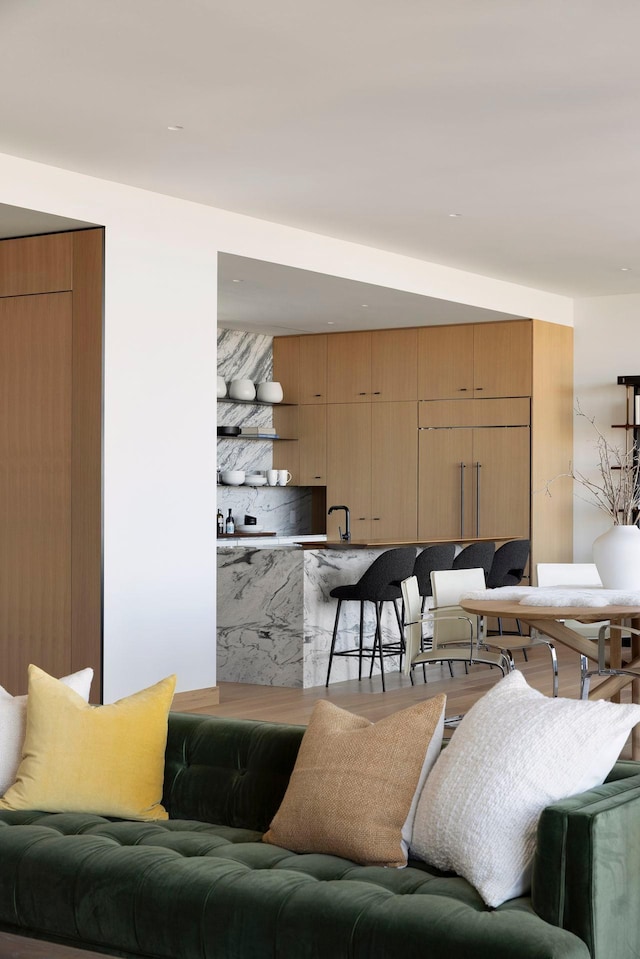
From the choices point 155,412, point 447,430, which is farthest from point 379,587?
point 447,430

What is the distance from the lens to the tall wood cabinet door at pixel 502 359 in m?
10.5

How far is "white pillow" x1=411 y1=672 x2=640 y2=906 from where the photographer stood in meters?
2.60

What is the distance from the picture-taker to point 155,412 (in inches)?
277

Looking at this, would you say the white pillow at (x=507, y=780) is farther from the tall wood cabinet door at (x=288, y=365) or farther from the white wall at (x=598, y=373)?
the tall wood cabinet door at (x=288, y=365)

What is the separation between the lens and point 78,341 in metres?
6.82

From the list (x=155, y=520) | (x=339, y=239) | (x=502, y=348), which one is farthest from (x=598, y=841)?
(x=502, y=348)

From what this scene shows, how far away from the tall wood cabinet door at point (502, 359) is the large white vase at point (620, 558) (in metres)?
4.45

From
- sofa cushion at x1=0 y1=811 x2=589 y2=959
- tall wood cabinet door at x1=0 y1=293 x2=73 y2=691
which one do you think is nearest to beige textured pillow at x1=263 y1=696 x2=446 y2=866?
sofa cushion at x1=0 y1=811 x2=589 y2=959

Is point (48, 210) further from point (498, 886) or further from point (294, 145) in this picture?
point (498, 886)

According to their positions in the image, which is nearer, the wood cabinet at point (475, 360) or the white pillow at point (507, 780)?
the white pillow at point (507, 780)

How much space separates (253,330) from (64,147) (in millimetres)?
5312

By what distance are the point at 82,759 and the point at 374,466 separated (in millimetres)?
8045

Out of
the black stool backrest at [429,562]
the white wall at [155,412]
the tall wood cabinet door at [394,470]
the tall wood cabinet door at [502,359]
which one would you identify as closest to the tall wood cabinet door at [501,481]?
the tall wood cabinet door at [502,359]

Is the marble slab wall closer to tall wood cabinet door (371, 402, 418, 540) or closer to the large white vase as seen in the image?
tall wood cabinet door (371, 402, 418, 540)
